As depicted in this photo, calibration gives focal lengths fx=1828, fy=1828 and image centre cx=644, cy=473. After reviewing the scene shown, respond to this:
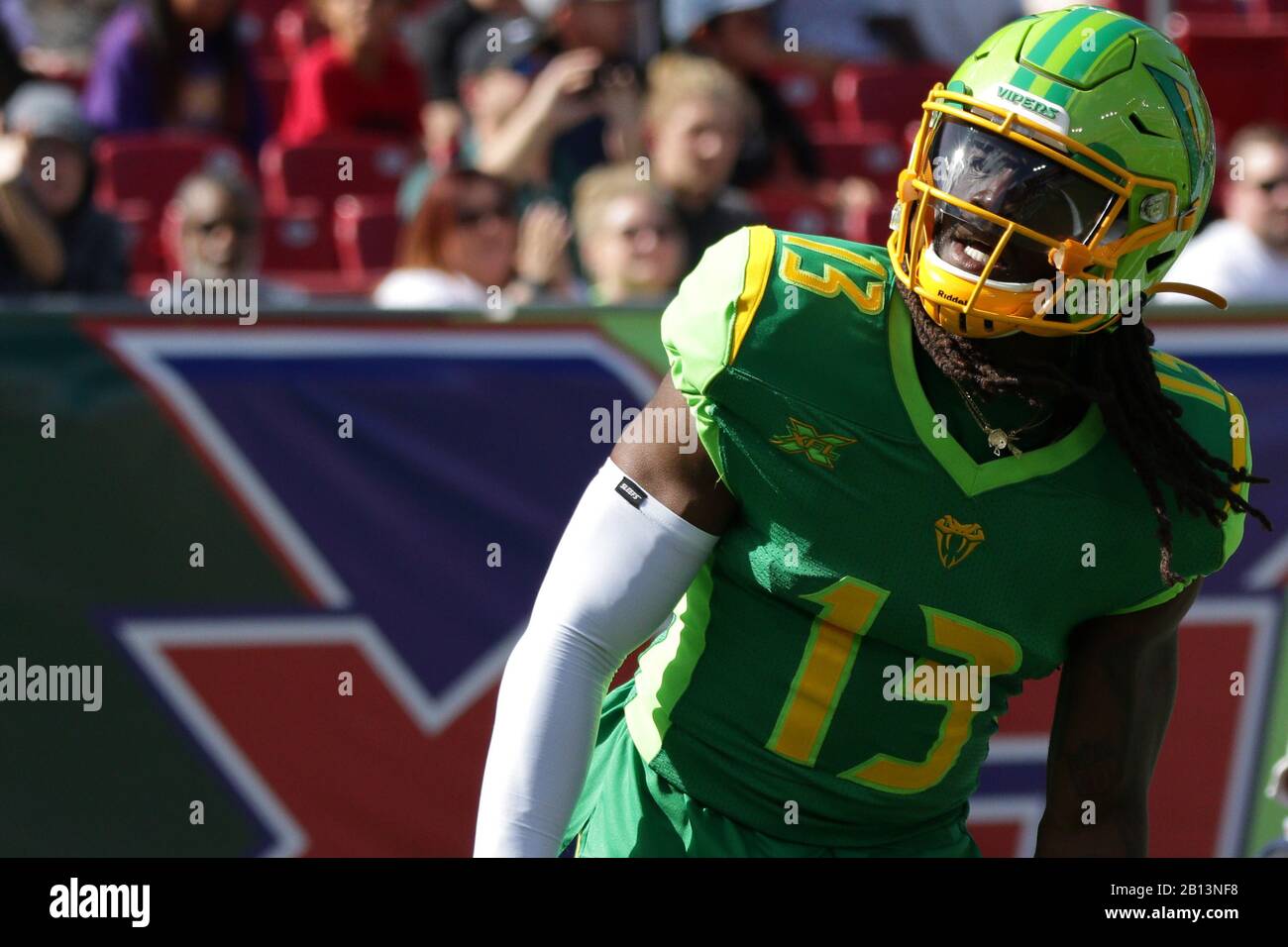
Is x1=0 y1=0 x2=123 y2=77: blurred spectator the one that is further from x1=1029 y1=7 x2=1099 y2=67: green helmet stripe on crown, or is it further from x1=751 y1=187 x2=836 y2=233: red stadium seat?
x1=1029 y1=7 x2=1099 y2=67: green helmet stripe on crown

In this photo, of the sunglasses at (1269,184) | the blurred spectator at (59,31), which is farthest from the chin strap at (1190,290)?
the blurred spectator at (59,31)

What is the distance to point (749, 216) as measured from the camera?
5152 mm

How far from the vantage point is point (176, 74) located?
6371 millimetres

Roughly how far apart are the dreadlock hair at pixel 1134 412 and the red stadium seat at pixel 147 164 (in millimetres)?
4501

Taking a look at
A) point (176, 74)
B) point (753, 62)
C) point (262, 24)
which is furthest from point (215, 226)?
point (262, 24)

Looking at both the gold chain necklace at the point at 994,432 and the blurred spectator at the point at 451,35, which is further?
the blurred spectator at the point at 451,35

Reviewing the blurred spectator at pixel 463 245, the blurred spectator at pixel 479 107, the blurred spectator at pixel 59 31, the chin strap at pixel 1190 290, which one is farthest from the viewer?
the blurred spectator at pixel 59 31

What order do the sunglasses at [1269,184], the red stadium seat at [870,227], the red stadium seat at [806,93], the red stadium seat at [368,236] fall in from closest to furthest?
the sunglasses at [1269,184]
the red stadium seat at [368,236]
the red stadium seat at [870,227]
the red stadium seat at [806,93]

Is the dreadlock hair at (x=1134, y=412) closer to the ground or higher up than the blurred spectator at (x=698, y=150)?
closer to the ground

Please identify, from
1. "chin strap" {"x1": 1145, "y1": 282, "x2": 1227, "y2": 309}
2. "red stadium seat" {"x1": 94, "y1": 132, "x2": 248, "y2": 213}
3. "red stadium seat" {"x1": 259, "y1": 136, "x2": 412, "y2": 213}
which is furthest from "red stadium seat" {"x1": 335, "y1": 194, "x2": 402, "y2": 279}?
"chin strap" {"x1": 1145, "y1": 282, "x2": 1227, "y2": 309}

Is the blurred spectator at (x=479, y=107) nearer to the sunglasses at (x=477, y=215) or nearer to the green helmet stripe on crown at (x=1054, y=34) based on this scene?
the sunglasses at (x=477, y=215)

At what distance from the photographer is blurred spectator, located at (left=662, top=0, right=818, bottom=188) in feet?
20.6

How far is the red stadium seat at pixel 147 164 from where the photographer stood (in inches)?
242

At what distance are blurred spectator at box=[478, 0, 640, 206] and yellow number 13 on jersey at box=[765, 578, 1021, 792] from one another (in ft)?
11.9
